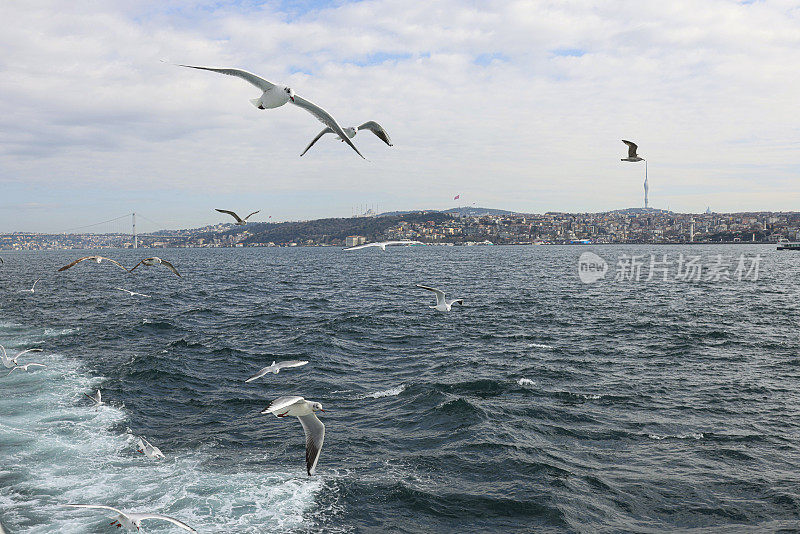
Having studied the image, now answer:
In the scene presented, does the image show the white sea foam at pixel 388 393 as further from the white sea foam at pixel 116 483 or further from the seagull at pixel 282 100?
the seagull at pixel 282 100

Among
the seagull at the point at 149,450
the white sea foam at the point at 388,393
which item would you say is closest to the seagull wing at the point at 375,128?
the seagull at the point at 149,450

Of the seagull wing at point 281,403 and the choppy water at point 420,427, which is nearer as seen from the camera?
the seagull wing at point 281,403

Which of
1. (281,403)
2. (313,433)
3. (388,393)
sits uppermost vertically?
(281,403)

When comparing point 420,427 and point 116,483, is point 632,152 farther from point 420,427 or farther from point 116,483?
point 116,483

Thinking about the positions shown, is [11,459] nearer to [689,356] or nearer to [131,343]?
[131,343]

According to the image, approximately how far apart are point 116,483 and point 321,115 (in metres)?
10.4

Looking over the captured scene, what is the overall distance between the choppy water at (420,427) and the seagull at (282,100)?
314 inches

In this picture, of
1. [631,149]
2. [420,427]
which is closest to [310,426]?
[420,427]

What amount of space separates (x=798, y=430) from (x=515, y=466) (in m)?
8.77

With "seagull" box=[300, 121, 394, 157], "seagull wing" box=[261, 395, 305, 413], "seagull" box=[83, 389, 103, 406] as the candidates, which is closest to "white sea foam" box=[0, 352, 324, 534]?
"seagull" box=[83, 389, 103, 406]

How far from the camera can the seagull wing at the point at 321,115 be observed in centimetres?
685

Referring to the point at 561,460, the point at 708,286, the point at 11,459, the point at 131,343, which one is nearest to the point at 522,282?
the point at 708,286

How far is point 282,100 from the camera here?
705 centimetres

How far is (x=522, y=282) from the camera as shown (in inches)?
2514
